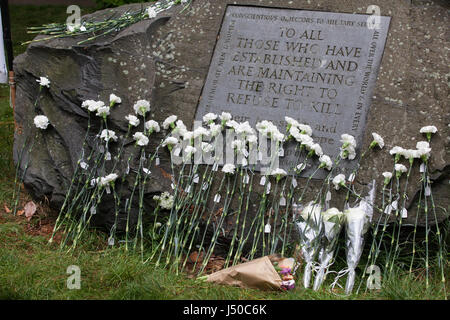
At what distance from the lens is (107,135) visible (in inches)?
153

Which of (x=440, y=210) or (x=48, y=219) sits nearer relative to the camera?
(x=440, y=210)

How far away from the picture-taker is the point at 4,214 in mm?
4254

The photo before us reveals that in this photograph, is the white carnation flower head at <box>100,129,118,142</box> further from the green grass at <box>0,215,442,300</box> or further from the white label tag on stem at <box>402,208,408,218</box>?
the white label tag on stem at <box>402,208,408,218</box>

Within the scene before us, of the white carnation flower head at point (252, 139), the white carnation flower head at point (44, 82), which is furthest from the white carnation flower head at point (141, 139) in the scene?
the white carnation flower head at point (44, 82)

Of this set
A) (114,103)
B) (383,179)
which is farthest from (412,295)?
(114,103)

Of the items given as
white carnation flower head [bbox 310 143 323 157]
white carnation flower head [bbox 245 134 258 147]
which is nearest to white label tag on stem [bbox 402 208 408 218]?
white carnation flower head [bbox 310 143 323 157]

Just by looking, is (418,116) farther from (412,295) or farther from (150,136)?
(150,136)

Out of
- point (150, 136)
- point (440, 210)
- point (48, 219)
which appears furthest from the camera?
point (48, 219)

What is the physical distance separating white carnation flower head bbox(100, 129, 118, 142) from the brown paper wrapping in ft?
3.89

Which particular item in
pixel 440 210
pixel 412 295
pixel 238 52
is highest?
pixel 238 52

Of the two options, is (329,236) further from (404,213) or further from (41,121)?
(41,121)

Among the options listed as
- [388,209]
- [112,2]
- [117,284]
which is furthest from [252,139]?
[112,2]

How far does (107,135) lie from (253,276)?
1362 millimetres

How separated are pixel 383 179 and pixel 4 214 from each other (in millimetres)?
2578
